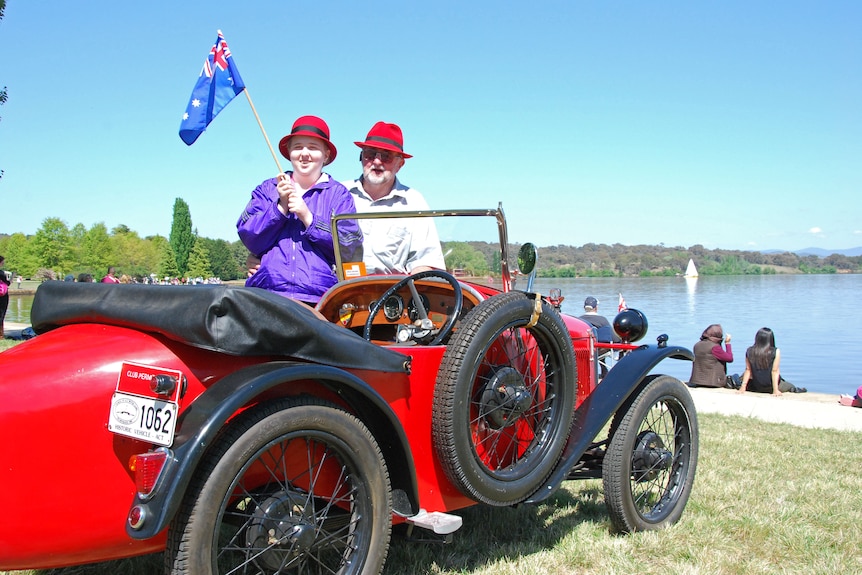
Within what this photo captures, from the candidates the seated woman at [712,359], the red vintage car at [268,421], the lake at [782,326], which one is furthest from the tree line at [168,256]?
the red vintage car at [268,421]

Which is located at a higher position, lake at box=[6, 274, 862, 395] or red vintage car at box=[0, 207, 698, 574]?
red vintage car at box=[0, 207, 698, 574]

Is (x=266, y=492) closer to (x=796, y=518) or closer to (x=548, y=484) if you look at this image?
(x=548, y=484)

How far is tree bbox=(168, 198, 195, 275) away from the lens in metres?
77.4

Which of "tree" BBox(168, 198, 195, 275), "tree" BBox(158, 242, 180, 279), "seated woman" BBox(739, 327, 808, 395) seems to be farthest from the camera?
"tree" BBox(168, 198, 195, 275)

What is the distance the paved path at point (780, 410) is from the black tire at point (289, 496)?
22.2ft

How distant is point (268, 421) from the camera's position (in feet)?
7.07

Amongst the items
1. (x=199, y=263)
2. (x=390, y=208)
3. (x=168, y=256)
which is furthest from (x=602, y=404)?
(x=168, y=256)

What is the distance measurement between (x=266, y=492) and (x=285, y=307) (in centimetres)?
64

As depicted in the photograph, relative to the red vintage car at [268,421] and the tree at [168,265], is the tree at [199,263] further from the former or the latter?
the red vintage car at [268,421]

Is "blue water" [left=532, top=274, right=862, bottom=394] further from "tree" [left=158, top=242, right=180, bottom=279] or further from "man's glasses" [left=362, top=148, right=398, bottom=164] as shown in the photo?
"tree" [left=158, top=242, right=180, bottom=279]

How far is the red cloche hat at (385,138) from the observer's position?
4.04m

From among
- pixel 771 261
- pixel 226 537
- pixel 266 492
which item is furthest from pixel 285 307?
pixel 771 261

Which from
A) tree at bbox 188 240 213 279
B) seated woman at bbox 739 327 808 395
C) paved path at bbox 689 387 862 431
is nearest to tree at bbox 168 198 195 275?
tree at bbox 188 240 213 279

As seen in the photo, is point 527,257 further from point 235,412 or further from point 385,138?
point 235,412
